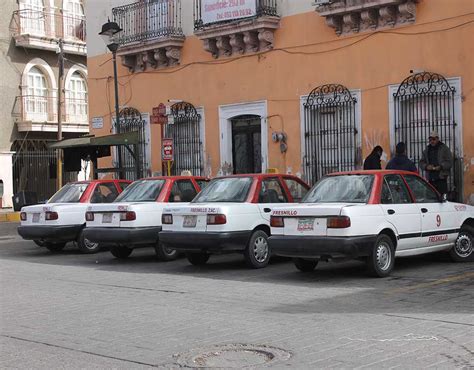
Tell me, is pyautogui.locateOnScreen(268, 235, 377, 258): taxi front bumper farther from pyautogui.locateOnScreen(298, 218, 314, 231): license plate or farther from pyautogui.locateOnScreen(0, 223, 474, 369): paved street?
pyautogui.locateOnScreen(0, 223, 474, 369): paved street

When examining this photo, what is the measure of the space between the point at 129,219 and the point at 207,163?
7779 millimetres

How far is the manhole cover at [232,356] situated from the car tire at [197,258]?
20.7 ft

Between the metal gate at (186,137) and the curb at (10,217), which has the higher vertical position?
the metal gate at (186,137)

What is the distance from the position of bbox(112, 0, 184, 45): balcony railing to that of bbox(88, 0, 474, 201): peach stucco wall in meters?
0.68

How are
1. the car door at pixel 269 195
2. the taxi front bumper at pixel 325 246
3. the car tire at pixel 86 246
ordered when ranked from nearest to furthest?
the taxi front bumper at pixel 325 246 → the car door at pixel 269 195 → the car tire at pixel 86 246

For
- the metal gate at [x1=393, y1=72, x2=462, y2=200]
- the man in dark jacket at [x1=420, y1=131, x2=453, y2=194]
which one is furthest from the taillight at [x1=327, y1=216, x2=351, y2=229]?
the metal gate at [x1=393, y1=72, x2=462, y2=200]

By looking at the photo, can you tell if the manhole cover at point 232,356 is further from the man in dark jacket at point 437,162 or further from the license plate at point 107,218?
the man in dark jacket at point 437,162

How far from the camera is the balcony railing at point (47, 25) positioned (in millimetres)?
35094

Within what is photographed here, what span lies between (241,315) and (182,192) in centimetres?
640

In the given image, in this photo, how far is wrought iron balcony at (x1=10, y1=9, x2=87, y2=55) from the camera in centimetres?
3503

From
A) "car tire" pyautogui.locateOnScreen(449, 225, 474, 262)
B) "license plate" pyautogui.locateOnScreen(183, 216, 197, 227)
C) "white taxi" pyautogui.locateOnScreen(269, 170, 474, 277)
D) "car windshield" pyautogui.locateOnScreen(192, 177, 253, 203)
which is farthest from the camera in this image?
"car windshield" pyautogui.locateOnScreen(192, 177, 253, 203)

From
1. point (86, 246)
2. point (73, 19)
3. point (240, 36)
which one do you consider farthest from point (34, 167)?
point (86, 246)

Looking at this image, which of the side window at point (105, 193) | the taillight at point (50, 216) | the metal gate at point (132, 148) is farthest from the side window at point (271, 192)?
the metal gate at point (132, 148)

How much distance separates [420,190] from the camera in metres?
11.7
